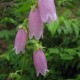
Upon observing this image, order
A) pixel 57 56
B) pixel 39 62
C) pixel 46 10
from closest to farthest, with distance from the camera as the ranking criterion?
pixel 46 10 → pixel 39 62 → pixel 57 56

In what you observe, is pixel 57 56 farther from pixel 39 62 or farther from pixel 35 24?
pixel 35 24

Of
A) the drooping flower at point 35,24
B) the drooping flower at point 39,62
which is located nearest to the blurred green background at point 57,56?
the drooping flower at point 39,62

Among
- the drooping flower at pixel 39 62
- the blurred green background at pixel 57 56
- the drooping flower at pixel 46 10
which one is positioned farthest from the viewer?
the blurred green background at pixel 57 56

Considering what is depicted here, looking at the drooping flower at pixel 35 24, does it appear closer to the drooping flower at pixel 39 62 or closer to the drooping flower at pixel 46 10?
the drooping flower at pixel 46 10

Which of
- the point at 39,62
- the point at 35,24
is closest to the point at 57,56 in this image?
the point at 39,62

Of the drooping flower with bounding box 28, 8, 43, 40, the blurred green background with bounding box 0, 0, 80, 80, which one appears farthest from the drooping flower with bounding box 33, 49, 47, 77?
the blurred green background with bounding box 0, 0, 80, 80

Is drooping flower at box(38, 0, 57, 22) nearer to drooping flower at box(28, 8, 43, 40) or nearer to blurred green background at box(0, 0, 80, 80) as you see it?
drooping flower at box(28, 8, 43, 40)
